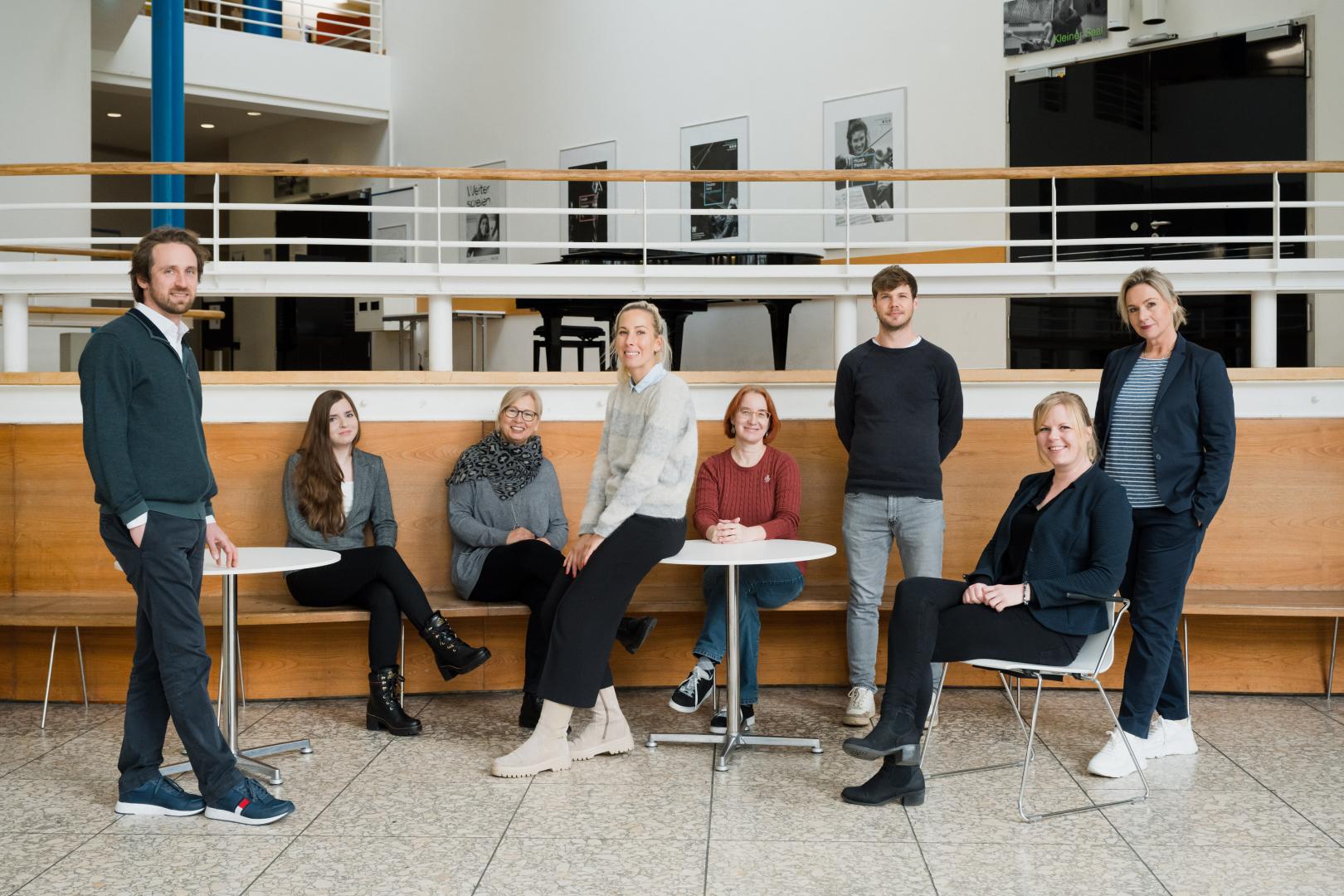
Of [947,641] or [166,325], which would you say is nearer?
[166,325]

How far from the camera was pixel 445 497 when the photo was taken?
4934 millimetres

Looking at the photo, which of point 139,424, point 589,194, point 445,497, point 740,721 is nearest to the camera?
point 139,424

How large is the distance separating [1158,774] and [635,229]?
7.31 meters

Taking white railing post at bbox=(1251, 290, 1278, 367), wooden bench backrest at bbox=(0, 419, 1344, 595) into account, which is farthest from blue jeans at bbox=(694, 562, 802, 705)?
white railing post at bbox=(1251, 290, 1278, 367)

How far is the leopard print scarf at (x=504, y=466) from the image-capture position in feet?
15.2

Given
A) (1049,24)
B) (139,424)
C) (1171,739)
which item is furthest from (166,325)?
(1049,24)

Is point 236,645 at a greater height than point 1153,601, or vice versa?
point 1153,601

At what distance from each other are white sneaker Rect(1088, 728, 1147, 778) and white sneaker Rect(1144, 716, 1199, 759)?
0.09 m

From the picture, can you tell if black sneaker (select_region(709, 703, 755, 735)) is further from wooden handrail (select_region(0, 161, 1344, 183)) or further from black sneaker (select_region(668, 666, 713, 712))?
wooden handrail (select_region(0, 161, 1344, 183))

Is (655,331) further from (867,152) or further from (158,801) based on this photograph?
(867,152)

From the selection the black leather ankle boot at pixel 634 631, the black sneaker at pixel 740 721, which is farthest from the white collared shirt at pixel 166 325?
the black sneaker at pixel 740 721

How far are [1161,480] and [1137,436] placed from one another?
0.54 ft

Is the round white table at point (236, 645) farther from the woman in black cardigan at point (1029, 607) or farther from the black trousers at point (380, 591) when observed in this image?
the woman in black cardigan at point (1029, 607)

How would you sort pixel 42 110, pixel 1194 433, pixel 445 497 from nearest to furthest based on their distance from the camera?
pixel 1194 433 < pixel 445 497 < pixel 42 110
